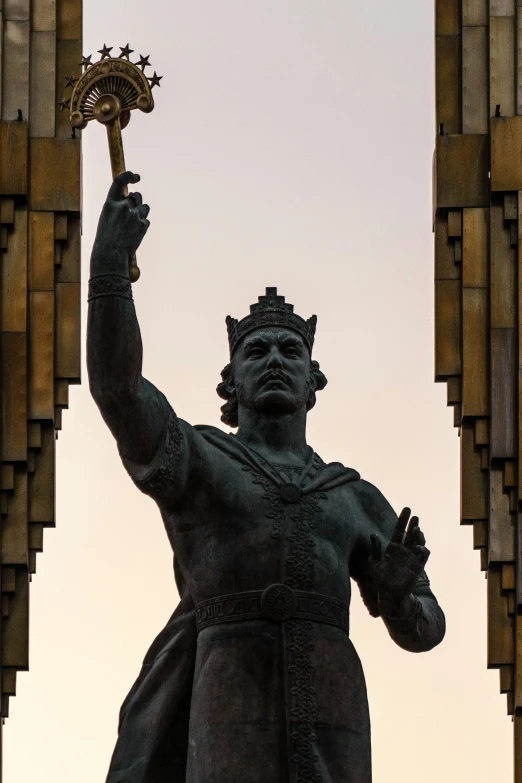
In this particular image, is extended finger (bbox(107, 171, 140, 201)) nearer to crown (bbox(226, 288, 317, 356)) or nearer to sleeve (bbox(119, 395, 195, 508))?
sleeve (bbox(119, 395, 195, 508))

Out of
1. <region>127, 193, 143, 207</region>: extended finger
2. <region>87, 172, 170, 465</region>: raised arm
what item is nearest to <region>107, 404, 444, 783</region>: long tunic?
<region>87, 172, 170, 465</region>: raised arm

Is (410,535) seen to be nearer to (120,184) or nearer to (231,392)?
(231,392)

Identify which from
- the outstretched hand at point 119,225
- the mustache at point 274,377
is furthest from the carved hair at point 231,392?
the outstretched hand at point 119,225

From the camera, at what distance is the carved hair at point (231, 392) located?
13750 mm

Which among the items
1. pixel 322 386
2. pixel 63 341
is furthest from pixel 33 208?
pixel 322 386

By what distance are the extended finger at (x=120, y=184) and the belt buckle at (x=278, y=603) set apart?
1.73 meters

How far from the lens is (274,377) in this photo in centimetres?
1349

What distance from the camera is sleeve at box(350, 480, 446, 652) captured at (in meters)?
13.2

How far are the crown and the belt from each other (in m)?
1.31

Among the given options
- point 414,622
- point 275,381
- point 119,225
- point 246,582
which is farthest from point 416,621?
point 119,225

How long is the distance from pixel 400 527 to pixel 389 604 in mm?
348

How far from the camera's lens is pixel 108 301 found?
41.4ft

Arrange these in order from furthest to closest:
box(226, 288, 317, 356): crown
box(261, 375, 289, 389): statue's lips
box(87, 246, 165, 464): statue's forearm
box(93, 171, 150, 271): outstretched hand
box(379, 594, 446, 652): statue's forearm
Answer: box(226, 288, 317, 356): crown, box(261, 375, 289, 389): statue's lips, box(379, 594, 446, 652): statue's forearm, box(93, 171, 150, 271): outstretched hand, box(87, 246, 165, 464): statue's forearm

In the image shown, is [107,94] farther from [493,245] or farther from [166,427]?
[493,245]
